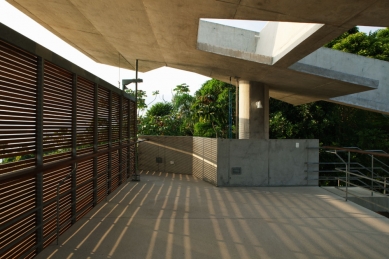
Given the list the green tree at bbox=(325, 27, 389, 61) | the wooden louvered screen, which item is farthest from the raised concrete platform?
the green tree at bbox=(325, 27, 389, 61)

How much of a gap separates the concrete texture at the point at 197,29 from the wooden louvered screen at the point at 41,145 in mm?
1346

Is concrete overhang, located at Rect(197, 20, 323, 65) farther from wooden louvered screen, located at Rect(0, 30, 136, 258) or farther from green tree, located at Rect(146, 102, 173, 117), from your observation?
green tree, located at Rect(146, 102, 173, 117)

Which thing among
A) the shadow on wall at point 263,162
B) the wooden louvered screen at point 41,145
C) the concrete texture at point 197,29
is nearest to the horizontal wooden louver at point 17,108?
the wooden louvered screen at point 41,145

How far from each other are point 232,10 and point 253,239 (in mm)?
3355

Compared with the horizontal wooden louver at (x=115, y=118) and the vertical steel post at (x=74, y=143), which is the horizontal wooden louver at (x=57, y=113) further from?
the horizontal wooden louver at (x=115, y=118)

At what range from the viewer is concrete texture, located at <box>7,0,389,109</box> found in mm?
4559

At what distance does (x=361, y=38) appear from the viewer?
2031cm

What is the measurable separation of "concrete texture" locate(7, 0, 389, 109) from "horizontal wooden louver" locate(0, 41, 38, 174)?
2.30 m

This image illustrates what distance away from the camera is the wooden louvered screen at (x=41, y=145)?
10.5ft

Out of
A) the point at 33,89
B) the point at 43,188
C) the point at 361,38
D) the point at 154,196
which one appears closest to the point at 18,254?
the point at 43,188

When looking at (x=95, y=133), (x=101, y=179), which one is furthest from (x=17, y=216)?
(x=101, y=179)

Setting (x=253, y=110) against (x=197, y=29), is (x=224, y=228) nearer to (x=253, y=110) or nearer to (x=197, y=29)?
(x=197, y=29)

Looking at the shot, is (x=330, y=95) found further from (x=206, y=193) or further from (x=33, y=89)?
(x=33, y=89)

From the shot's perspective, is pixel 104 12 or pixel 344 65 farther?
pixel 344 65
